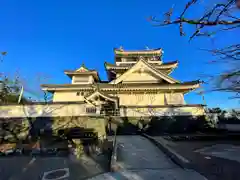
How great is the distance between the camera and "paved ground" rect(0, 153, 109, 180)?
15.4ft

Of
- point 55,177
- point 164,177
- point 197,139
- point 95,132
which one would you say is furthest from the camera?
point 95,132

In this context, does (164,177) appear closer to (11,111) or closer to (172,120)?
(172,120)

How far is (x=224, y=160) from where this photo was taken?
18.0 feet

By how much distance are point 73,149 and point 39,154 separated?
1.69 metres

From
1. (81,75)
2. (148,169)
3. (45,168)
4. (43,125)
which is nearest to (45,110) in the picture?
(43,125)

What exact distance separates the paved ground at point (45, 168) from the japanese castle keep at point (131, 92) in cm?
884

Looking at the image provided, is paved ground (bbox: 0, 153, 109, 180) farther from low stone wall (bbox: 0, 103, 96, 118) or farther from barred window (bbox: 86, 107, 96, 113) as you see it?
low stone wall (bbox: 0, 103, 96, 118)

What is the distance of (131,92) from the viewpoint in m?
18.5

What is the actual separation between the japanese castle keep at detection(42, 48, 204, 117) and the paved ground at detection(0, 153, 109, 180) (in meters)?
8.84

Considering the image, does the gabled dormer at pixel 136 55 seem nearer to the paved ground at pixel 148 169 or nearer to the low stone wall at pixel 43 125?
the low stone wall at pixel 43 125

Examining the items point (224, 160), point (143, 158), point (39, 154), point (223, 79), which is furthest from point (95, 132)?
point (223, 79)

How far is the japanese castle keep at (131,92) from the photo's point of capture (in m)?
15.3

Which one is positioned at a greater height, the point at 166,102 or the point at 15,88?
the point at 15,88

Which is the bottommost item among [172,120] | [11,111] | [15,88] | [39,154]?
[39,154]
